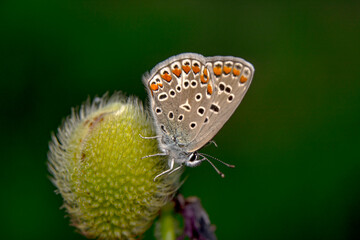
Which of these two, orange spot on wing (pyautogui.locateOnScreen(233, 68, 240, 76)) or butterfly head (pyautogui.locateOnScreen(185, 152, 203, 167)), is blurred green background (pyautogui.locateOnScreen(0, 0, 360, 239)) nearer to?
butterfly head (pyautogui.locateOnScreen(185, 152, 203, 167))

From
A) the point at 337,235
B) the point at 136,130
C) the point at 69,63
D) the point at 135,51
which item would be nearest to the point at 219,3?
the point at 135,51

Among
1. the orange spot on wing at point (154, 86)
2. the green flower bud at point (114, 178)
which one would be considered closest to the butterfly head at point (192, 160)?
the green flower bud at point (114, 178)

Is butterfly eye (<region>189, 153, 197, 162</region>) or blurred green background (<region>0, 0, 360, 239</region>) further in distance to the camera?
blurred green background (<region>0, 0, 360, 239</region>)

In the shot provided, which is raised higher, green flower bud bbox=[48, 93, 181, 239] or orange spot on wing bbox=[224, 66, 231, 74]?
orange spot on wing bbox=[224, 66, 231, 74]

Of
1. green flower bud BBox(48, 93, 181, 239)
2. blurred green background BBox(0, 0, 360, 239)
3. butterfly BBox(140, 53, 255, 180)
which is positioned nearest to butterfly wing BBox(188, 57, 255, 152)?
butterfly BBox(140, 53, 255, 180)

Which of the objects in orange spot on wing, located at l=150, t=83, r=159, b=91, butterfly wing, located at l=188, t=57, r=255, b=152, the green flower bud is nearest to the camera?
the green flower bud

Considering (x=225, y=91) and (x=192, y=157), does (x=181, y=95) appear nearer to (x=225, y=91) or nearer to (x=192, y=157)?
(x=225, y=91)

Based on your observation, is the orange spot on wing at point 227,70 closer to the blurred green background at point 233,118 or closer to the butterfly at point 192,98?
the butterfly at point 192,98

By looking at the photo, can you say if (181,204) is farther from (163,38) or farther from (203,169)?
(163,38)
